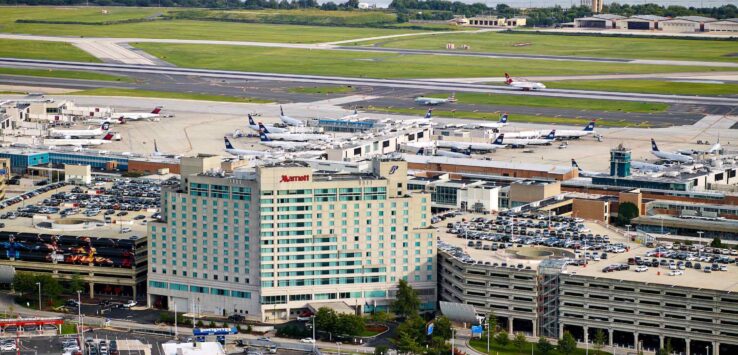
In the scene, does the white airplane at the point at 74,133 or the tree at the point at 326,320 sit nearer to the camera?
the tree at the point at 326,320

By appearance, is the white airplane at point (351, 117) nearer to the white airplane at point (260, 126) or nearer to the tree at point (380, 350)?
the white airplane at point (260, 126)

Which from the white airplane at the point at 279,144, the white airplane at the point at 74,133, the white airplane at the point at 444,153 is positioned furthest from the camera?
the white airplane at the point at 74,133

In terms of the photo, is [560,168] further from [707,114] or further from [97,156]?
[707,114]

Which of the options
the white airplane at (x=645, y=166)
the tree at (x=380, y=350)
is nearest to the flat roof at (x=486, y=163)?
the white airplane at (x=645, y=166)

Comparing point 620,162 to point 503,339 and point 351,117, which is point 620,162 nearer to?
point 503,339

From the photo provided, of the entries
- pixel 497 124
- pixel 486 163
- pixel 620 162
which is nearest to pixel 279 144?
pixel 497 124

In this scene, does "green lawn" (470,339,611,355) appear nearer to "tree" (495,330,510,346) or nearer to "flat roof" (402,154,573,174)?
"tree" (495,330,510,346)
